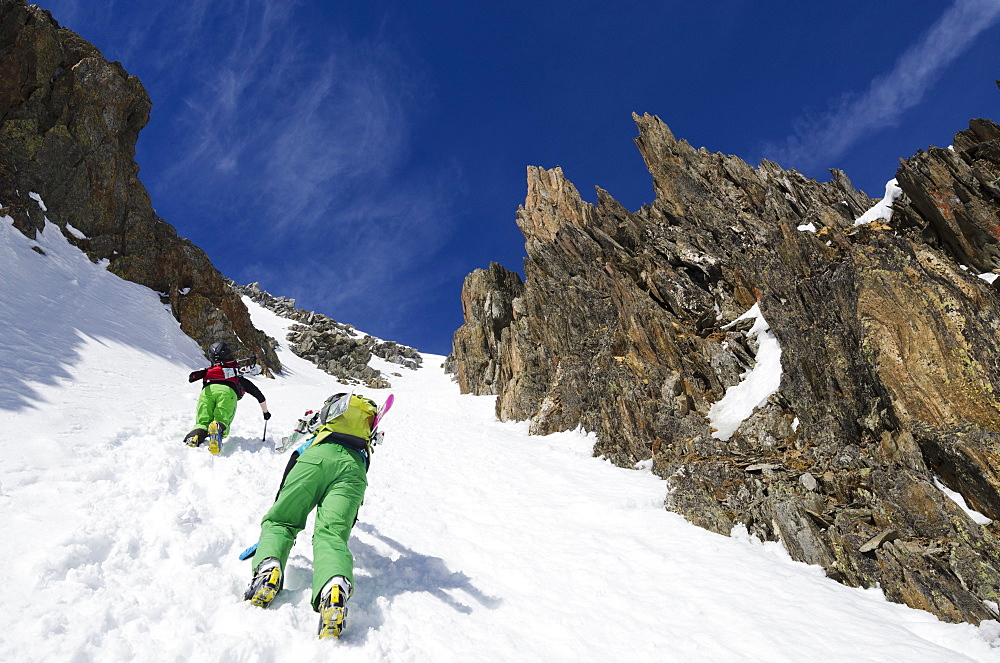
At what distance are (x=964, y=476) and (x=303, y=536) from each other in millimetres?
11917

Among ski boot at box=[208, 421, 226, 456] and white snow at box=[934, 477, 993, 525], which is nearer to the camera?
white snow at box=[934, 477, 993, 525]

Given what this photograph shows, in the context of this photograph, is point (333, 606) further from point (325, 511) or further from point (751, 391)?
point (751, 391)

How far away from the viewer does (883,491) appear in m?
9.23

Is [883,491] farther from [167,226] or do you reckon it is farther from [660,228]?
[167,226]

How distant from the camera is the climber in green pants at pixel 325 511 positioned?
4359 mm

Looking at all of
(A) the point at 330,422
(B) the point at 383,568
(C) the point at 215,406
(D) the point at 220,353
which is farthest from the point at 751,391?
(D) the point at 220,353

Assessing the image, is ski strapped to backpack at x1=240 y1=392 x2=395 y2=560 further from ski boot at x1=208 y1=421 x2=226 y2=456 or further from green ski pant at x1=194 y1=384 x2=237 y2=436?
green ski pant at x1=194 y1=384 x2=237 y2=436

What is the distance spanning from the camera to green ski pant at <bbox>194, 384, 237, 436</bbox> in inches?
396

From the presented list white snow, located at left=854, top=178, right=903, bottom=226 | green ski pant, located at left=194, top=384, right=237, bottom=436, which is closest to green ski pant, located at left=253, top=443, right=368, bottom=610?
green ski pant, located at left=194, top=384, right=237, bottom=436

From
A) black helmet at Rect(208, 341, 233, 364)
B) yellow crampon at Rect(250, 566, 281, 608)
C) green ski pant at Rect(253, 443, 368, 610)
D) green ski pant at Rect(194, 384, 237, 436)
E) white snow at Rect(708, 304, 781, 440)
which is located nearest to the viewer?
yellow crampon at Rect(250, 566, 281, 608)

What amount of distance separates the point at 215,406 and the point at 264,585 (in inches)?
282

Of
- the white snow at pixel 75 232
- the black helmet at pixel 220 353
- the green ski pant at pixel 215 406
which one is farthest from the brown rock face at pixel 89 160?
the green ski pant at pixel 215 406

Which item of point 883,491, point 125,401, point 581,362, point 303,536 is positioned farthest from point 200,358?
point 883,491

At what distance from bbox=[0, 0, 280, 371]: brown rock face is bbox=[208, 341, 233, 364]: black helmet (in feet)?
81.5
